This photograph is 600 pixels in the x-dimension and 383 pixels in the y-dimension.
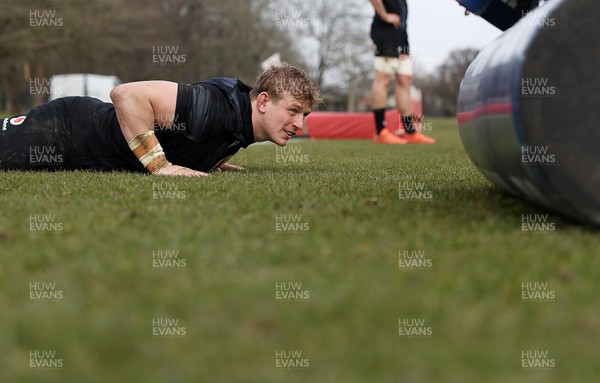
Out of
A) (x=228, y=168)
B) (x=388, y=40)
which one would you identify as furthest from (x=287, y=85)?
(x=388, y=40)

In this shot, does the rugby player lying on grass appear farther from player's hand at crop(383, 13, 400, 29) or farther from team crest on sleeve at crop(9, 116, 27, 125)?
player's hand at crop(383, 13, 400, 29)

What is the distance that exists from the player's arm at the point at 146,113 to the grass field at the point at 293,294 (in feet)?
3.51

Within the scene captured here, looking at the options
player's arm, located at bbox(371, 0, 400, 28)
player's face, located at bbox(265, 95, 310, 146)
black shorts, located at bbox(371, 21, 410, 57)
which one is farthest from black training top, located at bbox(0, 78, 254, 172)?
black shorts, located at bbox(371, 21, 410, 57)

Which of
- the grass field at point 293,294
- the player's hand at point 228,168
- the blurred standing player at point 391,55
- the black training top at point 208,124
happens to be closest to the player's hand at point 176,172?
the black training top at point 208,124

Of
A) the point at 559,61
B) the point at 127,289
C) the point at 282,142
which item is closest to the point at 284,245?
the point at 127,289

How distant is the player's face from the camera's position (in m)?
3.79

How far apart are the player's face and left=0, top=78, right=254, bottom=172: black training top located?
0.14 m

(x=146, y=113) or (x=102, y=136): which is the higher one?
(x=146, y=113)

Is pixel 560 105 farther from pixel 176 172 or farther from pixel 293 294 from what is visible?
pixel 176 172

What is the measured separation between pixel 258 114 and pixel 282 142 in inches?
9.0

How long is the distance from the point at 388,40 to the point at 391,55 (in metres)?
0.21

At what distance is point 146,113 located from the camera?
3627mm

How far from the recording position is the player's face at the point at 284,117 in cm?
379

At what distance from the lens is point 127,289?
4.92 feet
